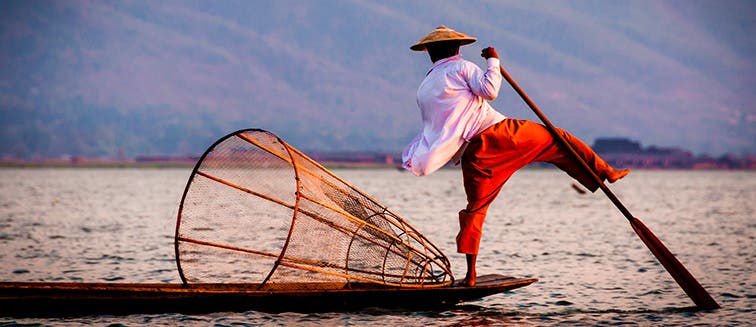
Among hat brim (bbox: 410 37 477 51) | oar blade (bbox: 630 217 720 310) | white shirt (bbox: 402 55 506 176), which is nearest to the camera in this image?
white shirt (bbox: 402 55 506 176)

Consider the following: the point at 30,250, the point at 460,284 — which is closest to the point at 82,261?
the point at 30,250

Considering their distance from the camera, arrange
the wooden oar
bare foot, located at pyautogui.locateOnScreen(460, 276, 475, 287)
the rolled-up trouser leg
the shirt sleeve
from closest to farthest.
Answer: the shirt sleeve < the wooden oar < the rolled-up trouser leg < bare foot, located at pyautogui.locateOnScreen(460, 276, 475, 287)

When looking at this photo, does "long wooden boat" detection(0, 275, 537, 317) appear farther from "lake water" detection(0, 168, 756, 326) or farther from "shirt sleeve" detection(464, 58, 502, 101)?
"shirt sleeve" detection(464, 58, 502, 101)

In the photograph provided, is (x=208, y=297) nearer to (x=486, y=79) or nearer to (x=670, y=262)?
(x=486, y=79)

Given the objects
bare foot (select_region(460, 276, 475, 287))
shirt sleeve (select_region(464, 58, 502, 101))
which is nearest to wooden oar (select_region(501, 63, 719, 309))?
shirt sleeve (select_region(464, 58, 502, 101))

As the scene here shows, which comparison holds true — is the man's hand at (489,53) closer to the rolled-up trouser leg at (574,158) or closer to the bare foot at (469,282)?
the rolled-up trouser leg at (574,158)

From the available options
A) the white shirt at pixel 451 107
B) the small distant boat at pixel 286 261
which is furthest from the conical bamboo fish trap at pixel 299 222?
the white shirt at pixel 451 107

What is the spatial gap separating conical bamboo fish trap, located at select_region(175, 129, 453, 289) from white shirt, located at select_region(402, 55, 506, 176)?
927mm

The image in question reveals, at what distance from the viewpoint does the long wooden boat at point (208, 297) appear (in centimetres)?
842

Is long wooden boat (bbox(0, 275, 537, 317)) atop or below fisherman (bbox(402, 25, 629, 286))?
below

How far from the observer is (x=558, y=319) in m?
9.37

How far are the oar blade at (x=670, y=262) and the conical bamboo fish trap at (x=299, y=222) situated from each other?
2062 millimetres

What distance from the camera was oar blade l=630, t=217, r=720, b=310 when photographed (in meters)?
9.40

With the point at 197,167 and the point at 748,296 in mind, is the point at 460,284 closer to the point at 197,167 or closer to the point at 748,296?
the point at 197,167
